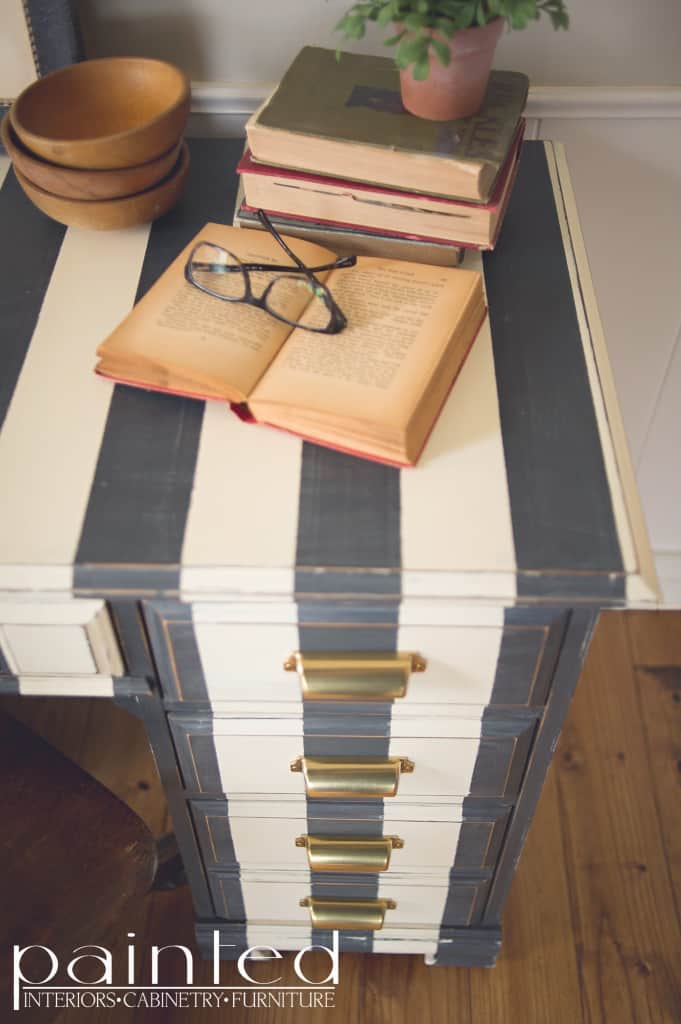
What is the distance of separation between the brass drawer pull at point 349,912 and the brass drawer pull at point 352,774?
25 cm

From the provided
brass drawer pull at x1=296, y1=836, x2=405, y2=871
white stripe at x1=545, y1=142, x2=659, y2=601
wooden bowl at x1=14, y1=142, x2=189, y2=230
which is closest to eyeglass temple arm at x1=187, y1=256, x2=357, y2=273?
wooden bowl at x1=14, y1=142, x2=189, y2=230

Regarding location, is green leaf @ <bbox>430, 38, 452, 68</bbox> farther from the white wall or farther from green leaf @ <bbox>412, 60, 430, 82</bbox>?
the white wall

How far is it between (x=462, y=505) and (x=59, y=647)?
0.32m

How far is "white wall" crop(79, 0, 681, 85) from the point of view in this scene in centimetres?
85

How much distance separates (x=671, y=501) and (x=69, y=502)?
101 cm

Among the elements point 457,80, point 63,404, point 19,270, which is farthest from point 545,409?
point 19,270

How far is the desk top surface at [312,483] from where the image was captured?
1.90 ft

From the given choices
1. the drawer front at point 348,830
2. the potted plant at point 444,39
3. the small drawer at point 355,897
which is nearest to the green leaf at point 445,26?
the potted plant at point 444,39

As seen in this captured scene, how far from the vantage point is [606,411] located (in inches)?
26.4

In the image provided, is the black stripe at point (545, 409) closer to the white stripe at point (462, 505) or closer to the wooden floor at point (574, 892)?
the white stripe at point (462, 505)

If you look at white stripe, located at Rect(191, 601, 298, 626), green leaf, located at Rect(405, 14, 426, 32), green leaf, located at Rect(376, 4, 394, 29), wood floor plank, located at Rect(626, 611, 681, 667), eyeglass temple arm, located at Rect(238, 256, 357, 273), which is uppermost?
green leaf, located at Rect(376, 4, 394, 29)

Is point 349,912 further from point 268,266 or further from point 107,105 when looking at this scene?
point 107,105

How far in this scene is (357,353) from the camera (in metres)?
0.66

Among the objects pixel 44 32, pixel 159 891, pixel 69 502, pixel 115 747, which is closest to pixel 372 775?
pixel 69 502
